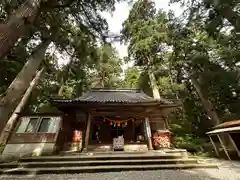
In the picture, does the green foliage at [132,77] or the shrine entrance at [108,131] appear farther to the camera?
the green foliage at [132,77]

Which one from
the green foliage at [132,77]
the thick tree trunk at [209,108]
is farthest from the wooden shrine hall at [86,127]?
the green foliage at [132,77]

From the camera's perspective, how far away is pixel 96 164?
246 inches

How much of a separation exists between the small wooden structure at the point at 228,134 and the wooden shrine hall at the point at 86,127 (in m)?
2.77

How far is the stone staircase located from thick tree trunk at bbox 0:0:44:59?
4.41m

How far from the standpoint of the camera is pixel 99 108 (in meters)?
9.71

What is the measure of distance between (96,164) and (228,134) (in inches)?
279

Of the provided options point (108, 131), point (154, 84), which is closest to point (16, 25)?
point (108, 131)

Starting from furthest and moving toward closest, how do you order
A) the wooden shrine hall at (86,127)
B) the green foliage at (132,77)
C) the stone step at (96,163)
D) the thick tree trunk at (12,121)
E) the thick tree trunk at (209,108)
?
1. the green foliage at (132,77)
2. the thick tree trunk at (209,108)
3. the thick tree trunk at (12,121)
4. the wooden shrine hall at (86,127)
5. the stone step at (96,163)

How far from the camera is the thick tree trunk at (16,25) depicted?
3445mm

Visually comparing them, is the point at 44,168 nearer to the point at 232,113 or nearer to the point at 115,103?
the point at 115,103

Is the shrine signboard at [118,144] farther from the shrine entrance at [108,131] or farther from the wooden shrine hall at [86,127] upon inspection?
the shrine entrance at [108,131]

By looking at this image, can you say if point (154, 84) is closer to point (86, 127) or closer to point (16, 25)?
point (86, 127)

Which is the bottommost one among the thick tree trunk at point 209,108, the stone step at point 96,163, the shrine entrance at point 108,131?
the stone step at point 96,163

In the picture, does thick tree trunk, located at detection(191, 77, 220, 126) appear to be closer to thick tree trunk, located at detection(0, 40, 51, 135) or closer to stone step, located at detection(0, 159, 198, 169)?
stone step, located at detection(0, 159, 198, 169)
